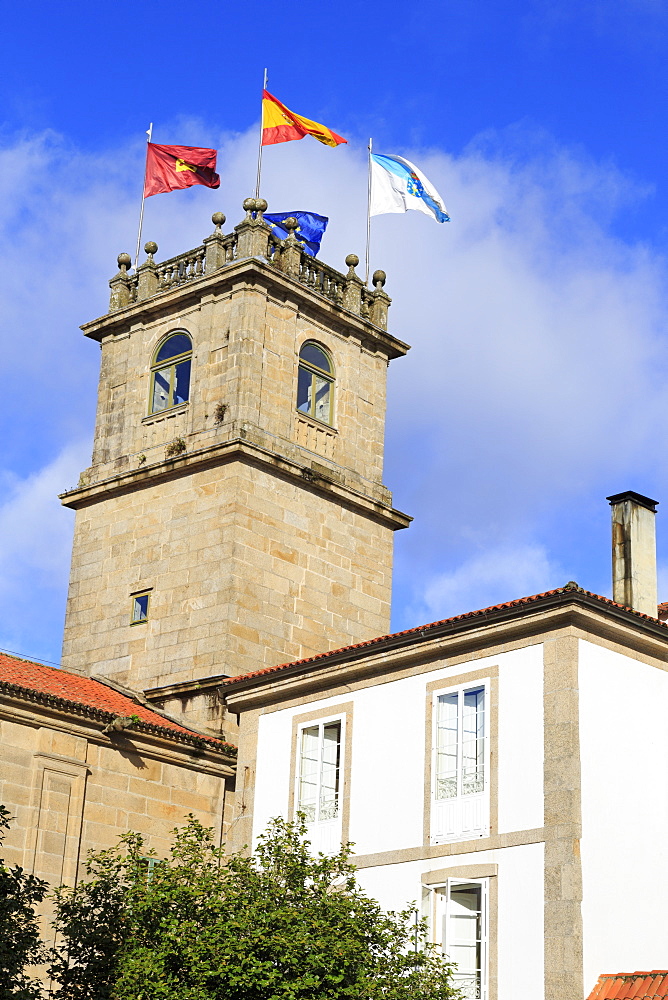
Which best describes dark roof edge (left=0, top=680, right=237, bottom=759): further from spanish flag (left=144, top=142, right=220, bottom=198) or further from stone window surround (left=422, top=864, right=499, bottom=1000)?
spanish flag (left=144, top=142, right=220, bottom=198)

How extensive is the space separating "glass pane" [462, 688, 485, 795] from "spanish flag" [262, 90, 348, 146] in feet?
59.7

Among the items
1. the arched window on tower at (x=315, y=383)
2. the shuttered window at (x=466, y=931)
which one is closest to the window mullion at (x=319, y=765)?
the shuttered window at (x=466, y=931)

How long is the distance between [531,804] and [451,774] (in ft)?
5.34

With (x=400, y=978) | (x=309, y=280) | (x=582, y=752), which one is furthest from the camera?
(x=309, y=280)

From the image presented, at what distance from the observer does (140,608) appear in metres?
35.3

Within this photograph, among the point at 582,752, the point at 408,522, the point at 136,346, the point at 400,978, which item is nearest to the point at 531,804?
the point at 582,752

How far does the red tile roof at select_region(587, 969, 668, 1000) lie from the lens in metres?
20.7

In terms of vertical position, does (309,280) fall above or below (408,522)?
above

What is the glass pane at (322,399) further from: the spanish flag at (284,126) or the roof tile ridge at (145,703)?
the roof tile ridge at (145,703)

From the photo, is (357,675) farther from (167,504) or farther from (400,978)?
(167,504)

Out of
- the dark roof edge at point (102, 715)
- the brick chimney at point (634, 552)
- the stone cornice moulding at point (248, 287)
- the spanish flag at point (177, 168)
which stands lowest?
the dark roof edge at point (102, 715)

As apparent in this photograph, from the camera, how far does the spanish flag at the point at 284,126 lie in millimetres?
38406

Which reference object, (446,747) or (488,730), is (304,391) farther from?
(488,730)

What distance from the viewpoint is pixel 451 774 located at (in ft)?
79.0
